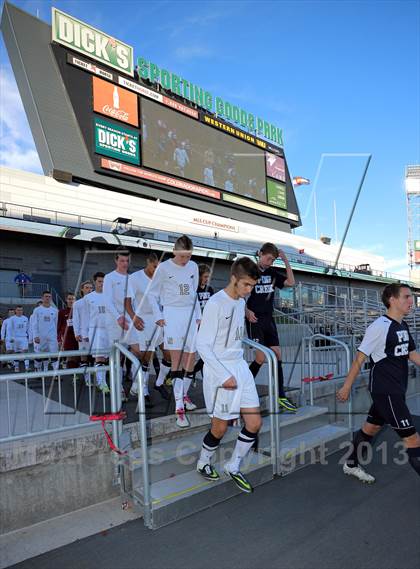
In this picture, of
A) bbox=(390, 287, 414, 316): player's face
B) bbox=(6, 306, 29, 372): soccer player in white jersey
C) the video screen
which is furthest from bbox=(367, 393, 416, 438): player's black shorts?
the video screen

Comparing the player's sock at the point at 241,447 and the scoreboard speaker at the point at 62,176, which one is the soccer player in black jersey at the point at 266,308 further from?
the scoreboard speaker at the point at 62,176

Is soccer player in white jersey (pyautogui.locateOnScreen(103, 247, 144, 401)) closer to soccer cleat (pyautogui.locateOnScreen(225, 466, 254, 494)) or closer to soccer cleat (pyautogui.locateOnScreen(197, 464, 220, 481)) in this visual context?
soccer cleat (pyautogui.locateOnScreen(197, 464, 220, 481))

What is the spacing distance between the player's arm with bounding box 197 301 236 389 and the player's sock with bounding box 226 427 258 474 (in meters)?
0.62

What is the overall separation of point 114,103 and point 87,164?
3.86 metres

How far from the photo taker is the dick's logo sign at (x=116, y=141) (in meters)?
22.1

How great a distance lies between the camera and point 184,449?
415cm

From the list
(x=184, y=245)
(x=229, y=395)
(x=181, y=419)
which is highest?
(x=184, y=245)

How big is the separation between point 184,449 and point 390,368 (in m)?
2.20

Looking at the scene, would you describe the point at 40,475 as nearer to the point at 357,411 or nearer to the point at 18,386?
the point at 18,386

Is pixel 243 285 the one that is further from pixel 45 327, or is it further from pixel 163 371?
pixel 45 327

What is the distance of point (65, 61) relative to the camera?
2164 cm

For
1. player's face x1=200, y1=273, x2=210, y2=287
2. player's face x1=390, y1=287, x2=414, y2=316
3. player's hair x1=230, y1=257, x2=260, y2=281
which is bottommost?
player's face x1=390, y1=287, x2=414, y2=316

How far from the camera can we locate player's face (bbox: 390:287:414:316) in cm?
400

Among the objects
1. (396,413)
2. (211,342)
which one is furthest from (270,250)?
(396,413)
